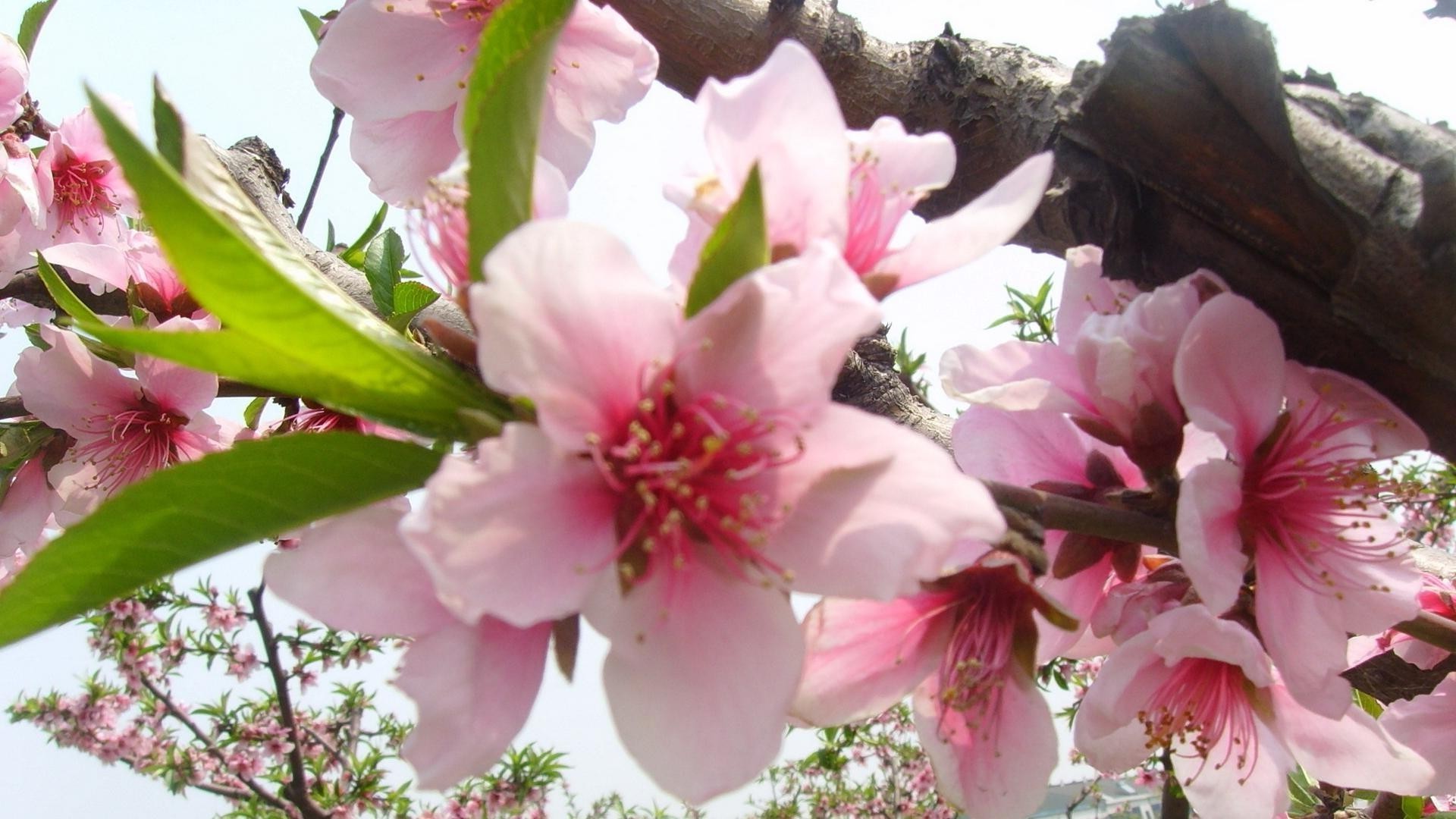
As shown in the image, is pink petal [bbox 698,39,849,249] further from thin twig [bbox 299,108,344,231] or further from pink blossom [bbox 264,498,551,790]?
thin twig [bbox 299,108,344,231]

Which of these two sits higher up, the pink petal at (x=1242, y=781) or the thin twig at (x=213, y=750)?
the pink petal at (x=1242, y=781)

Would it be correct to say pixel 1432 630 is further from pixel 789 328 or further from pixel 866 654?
pixel 789 328

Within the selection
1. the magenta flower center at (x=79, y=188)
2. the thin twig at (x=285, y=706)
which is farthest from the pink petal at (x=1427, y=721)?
the thin twig at (x=285, y=706)

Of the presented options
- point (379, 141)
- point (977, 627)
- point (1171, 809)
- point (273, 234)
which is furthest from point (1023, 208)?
point (1171, 809)

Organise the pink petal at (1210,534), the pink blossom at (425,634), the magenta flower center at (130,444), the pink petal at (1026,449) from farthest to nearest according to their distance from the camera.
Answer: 1. the magenta flower center at (130,444)
2. the pink petal at (1026,449)
3. the pink petal at (1210,534)
4. the pink blossom at (425,634)

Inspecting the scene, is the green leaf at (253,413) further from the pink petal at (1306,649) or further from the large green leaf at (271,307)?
the pink petal at (1306,649)

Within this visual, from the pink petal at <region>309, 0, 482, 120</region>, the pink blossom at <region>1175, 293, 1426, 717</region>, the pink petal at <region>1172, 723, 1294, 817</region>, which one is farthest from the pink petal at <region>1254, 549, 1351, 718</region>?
the pink petal at <region>309, 0, 482, 120</region>

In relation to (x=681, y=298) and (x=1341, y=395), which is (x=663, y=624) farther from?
(x=1341, y=395)
